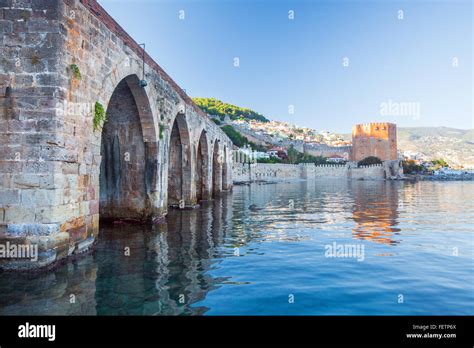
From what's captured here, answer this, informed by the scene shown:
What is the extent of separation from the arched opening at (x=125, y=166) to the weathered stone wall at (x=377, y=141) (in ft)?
336

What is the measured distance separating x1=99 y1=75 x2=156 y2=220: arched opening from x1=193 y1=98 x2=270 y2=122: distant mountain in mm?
107391

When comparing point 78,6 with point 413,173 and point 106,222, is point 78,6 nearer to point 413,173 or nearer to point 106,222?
point 106,222

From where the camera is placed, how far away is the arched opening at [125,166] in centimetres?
1184

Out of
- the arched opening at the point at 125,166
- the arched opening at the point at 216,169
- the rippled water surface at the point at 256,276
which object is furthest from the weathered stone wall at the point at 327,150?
the rippled water surface at the point at 256,276

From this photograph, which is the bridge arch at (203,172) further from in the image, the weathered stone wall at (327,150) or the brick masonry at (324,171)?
the weathered stone wall at (327,150)

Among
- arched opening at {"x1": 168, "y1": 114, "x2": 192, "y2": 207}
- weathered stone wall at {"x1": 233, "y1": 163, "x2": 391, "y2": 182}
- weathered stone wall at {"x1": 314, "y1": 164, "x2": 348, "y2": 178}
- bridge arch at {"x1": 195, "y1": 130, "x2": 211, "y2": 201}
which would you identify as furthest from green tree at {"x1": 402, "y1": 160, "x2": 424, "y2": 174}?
arched opening at {"x1": 168, "y1": 114, "x2": 192, "y2": 207}

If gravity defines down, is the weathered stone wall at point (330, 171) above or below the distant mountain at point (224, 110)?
below

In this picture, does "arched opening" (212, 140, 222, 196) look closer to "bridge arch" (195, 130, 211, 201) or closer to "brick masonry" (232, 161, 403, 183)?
"bridge arch" (195, 130, 211, 201)

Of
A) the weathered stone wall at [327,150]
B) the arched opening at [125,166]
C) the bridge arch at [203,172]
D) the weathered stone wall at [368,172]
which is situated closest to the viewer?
the arched opening at [125,166]

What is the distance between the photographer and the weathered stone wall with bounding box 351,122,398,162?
342 feet

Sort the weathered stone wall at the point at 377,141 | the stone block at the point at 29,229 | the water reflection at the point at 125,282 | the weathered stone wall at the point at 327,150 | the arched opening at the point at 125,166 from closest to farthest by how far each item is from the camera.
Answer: the water reflection at the point at 125,282, the stone block at the point at 29,229, the arched opening at the point at 125,166, the weathered stone wall at the point at 377,141, the weathered stone wall at the point at 327,150
